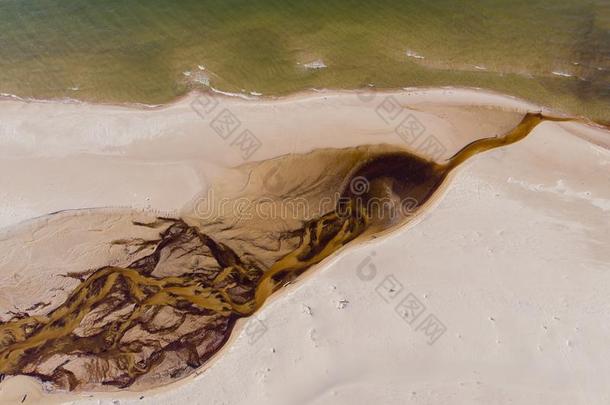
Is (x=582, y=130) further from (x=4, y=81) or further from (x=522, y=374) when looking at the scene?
(x=4, y=81)

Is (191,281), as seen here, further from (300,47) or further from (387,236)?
(300,47)

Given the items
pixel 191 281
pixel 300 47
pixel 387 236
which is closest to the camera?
pixel 191 281

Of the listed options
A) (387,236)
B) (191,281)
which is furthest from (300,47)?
(191,281)

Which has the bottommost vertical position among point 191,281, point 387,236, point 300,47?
point 191,281

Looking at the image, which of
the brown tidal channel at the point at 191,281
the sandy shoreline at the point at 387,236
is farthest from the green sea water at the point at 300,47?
the brown tidal channel at the point at 191,281

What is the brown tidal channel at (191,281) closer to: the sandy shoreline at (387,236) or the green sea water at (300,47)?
the sandy shoreline at (387,236)

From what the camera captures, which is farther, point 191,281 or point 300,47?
point 300,47

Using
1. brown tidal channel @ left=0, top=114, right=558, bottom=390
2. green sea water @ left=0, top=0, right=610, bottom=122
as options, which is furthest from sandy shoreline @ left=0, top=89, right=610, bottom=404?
green sea water @ left=0, top=0, right=610, bottom=122
